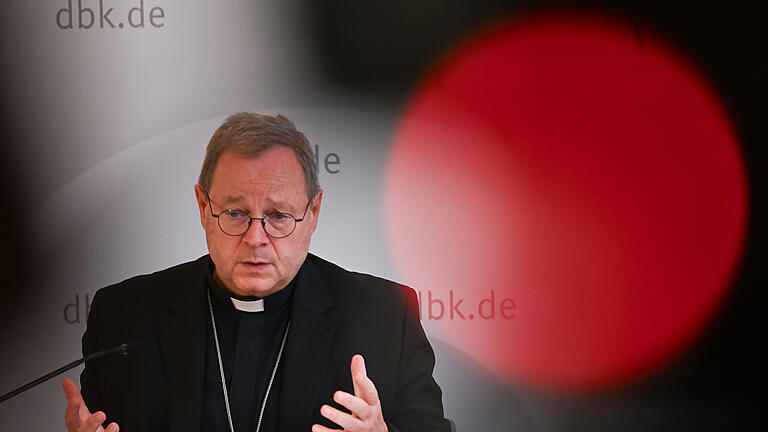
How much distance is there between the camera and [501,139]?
2.64m

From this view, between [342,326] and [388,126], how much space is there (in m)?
0.72

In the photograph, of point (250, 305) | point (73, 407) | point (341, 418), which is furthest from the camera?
point (250, 305)

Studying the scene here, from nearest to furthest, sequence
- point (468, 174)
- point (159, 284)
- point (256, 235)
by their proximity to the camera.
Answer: point (256, 235), point (159, 284), point (468, 174)

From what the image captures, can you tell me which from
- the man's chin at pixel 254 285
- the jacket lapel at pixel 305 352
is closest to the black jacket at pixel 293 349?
the jacket lapel at pixel 305 352

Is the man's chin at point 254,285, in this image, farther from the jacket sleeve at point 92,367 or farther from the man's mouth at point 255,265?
the jacket sleeve at point 92,367

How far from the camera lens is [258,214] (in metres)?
2.24

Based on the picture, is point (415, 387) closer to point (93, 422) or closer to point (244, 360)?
point (244, 360)

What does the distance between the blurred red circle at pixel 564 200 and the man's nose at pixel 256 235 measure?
1.80 ft

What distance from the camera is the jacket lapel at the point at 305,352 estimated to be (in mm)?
2236

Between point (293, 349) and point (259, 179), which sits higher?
point (259, 179)

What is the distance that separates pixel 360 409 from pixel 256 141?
859mm

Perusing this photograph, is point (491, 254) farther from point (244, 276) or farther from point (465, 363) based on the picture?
point (244, 276)

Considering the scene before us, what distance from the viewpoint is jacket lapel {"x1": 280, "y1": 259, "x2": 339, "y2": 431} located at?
7.34 feet

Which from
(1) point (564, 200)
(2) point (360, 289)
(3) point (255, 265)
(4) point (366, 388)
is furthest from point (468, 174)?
(4) point (366, 388)
